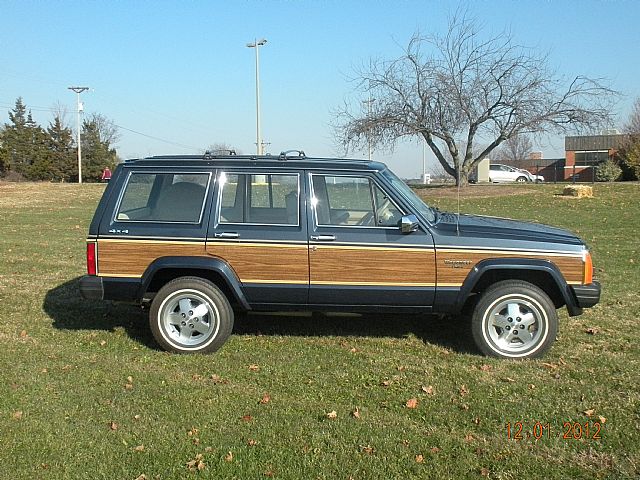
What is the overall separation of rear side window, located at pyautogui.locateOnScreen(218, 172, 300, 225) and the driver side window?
0.24 metres

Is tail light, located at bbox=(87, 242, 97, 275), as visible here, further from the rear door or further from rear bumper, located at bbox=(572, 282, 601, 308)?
rear bumper, located at bbox=(572, 282, 601, 308)

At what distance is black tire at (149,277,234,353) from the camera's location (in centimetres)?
575

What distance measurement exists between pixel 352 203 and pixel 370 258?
1.99 ft

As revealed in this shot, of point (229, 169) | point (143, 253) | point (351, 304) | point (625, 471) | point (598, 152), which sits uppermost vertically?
point (598, 152)

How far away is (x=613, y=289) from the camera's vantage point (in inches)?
334

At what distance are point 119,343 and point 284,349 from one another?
1685 millimetres

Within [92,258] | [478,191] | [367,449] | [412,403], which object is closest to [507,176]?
[478,191]

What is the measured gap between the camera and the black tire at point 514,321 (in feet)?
18.2

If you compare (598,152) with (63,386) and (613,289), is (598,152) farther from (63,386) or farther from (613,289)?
(63,386)

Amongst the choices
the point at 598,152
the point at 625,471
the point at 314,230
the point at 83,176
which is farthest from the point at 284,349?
the point at 83,176

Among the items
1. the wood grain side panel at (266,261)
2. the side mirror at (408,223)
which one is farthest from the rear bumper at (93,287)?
the side mirror at (408,223)

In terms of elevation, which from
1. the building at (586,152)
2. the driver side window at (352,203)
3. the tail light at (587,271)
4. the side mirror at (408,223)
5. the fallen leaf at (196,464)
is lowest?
the fallen leaf at (196,464)

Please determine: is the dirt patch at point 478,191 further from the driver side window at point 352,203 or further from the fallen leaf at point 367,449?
the fallen leaf at point 367,449

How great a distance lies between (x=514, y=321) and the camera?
5.59 metres
